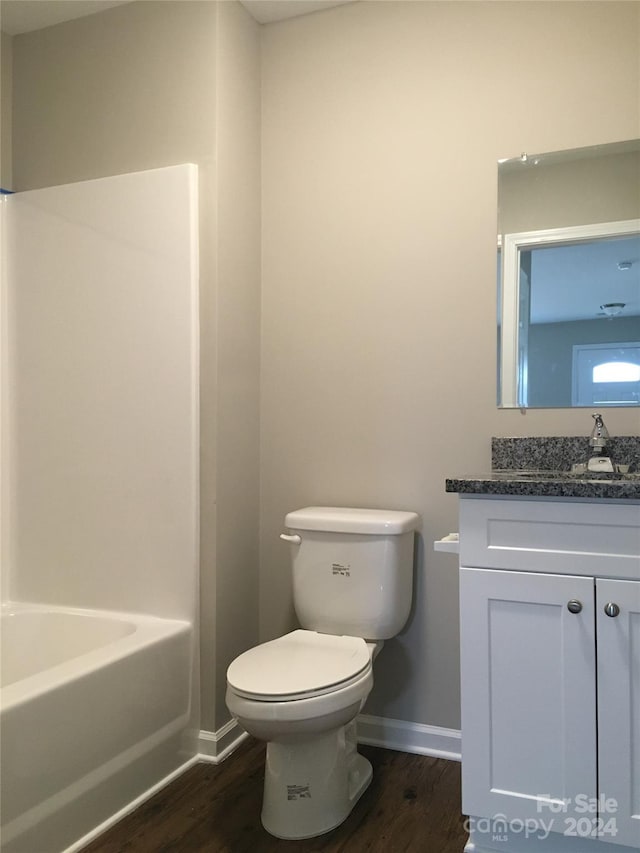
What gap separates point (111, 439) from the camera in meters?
2.41

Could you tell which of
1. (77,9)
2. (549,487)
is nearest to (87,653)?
(549,487)

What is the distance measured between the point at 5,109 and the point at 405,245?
5.22ft

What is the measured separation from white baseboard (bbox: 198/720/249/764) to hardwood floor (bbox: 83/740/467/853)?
0.03 m

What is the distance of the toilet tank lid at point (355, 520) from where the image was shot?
2.16m

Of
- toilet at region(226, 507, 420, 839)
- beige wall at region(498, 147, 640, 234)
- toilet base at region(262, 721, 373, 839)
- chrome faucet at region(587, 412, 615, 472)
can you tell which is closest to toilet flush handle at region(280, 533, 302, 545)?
toilet at region(226, 507, 420, 839)

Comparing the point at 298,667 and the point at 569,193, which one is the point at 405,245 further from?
the point at 298,667

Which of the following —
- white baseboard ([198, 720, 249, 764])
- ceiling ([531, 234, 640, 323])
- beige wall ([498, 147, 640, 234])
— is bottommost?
white baseboard ([198, 720, 249, 764])

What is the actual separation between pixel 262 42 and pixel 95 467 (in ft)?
5.46

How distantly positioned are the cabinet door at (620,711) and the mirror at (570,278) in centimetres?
73

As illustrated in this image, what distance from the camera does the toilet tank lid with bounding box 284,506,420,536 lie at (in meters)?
2.16

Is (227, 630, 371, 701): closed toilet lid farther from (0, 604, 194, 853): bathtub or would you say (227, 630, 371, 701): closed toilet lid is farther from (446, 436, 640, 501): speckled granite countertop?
(446, 436, 640, 501): speckled granite countertop

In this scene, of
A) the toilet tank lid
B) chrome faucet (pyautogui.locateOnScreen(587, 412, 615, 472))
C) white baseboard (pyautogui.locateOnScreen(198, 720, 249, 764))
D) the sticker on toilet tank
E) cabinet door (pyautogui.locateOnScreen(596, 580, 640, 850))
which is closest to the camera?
cabinet door (pyautogui.locateOnScreen(596, 580, 640, 850))

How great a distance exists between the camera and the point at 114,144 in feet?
8.08

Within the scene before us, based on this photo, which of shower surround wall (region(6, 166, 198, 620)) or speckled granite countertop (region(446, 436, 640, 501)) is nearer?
speckled granite countertop (region(446, 436, 640, 501))
